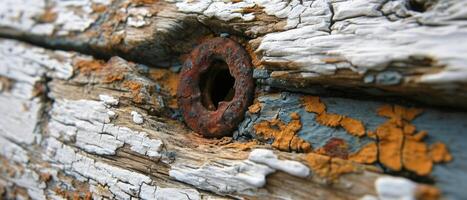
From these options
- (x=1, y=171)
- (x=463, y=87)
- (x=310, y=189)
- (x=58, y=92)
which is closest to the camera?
(x=463, y=87)

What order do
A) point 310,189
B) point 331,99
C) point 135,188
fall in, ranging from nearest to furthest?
point 310,189 → point 331,99 → point 135,188

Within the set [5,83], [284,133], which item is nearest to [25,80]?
[5,83]

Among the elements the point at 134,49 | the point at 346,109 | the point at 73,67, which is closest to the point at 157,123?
the point at 134,49

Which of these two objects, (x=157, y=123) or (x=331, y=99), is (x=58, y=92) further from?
(x=331, y=99)

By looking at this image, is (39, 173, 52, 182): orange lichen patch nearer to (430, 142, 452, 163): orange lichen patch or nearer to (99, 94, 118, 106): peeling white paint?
(99, 94, 118, 106): peeling white paint

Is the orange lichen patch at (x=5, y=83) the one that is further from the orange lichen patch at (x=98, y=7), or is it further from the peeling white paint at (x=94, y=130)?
the orange lichen patch at (x=98, y=7)

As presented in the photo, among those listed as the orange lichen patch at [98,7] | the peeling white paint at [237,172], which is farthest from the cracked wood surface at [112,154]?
the orange lichen patch at [98,7]
